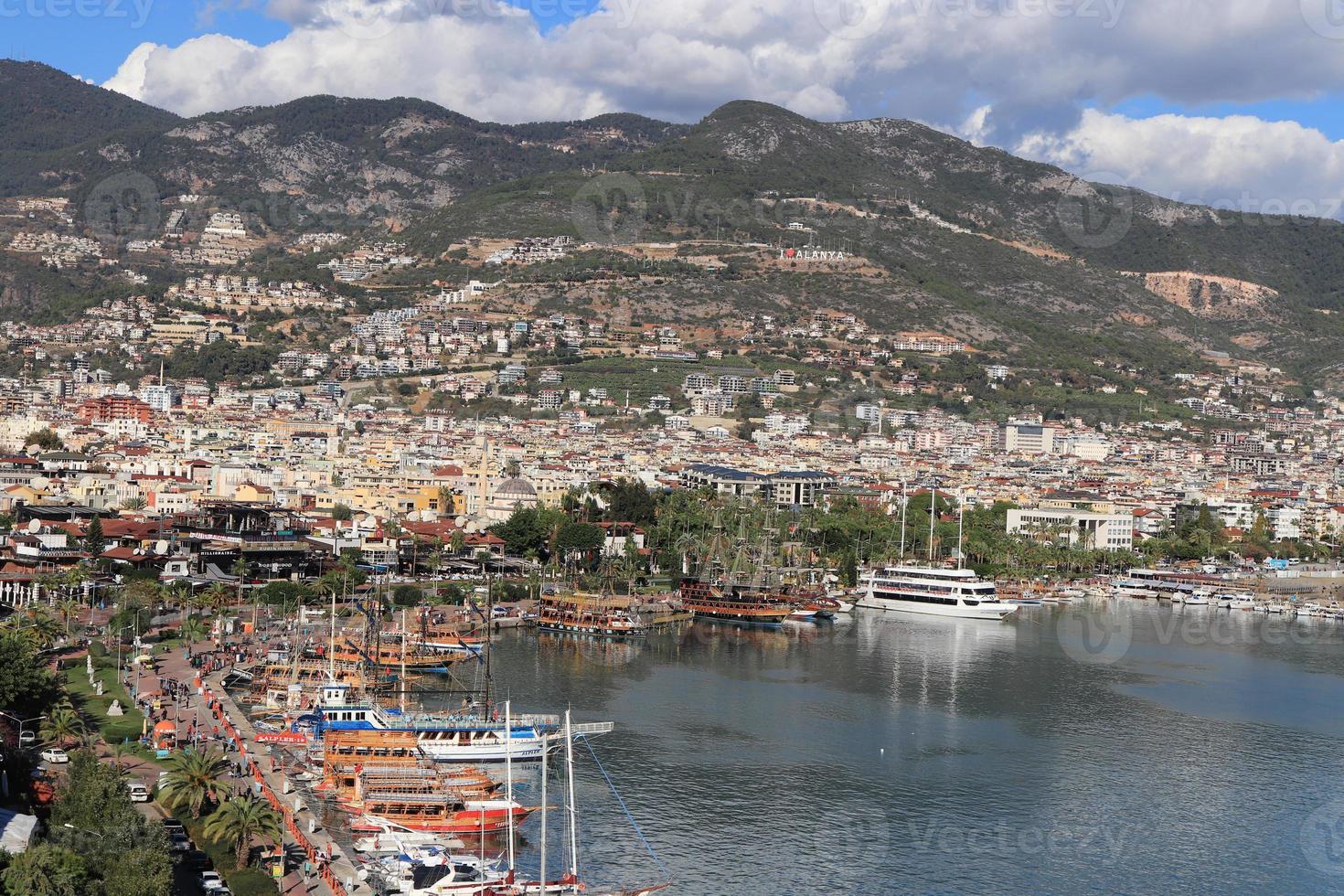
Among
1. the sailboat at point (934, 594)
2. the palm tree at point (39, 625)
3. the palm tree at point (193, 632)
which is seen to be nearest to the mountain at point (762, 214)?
the sailboat at point (934, 594)

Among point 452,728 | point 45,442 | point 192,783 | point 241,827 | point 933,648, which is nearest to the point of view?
A: point 241,827

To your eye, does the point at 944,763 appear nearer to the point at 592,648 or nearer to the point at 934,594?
the point at 592,648

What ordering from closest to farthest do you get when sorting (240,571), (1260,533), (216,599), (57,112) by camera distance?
(216,599) → (240,571) → (1260,533) → (57,112)

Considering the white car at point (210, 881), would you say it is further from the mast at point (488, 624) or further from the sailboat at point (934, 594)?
the sailboat at point (934, 594)

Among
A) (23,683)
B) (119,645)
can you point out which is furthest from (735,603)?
(23,683)

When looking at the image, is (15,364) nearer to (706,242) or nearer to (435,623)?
(706,242)

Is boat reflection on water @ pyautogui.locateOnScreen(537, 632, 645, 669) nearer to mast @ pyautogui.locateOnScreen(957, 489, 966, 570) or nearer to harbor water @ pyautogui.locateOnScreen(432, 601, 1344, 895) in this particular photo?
harbor water @ pyautogui.locateOnScreen(432, 601, 1344, 895)

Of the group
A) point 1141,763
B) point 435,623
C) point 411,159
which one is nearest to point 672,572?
point 435,623
